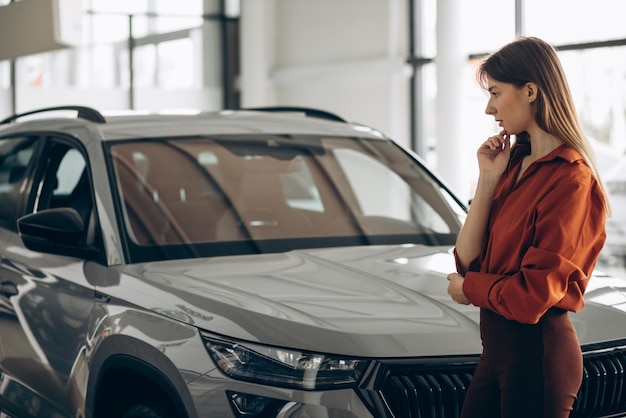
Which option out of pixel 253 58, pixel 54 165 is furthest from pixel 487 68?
pixel 253 58

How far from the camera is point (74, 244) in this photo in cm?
333

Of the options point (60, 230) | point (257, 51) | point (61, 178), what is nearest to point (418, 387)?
point (60, 230)

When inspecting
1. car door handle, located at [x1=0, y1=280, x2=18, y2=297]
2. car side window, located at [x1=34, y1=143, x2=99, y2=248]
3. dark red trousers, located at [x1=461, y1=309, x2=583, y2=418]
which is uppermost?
car side window, located at [x1=34, y1=143, x2=99, y2=248]

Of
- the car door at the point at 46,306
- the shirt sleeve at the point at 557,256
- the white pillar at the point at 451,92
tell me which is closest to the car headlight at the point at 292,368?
the shirt sleeve at the point at 557,256

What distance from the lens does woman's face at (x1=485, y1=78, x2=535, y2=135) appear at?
220 centimetres

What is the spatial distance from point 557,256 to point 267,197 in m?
1.82

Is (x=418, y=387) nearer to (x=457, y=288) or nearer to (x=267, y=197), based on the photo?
(x=457, y=288)

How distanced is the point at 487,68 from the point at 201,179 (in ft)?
5.36

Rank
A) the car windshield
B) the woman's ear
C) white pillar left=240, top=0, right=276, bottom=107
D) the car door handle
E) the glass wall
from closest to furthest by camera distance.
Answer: the woman's ear → the car windshield → the car door handle → the glass wall → white pillar left=240, top=0, right=276, bottom=107

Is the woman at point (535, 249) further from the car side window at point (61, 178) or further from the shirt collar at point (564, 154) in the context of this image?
the car side window at point (61, 178)

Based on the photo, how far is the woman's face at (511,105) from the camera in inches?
86.5

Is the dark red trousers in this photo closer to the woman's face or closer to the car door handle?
the woman's face

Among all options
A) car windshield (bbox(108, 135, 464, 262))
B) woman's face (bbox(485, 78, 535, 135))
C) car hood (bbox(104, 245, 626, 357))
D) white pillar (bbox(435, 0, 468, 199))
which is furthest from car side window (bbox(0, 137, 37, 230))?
white pillar (bbox(435, 0, 468, 199))

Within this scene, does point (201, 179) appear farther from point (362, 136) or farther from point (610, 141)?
point (610, 141)
